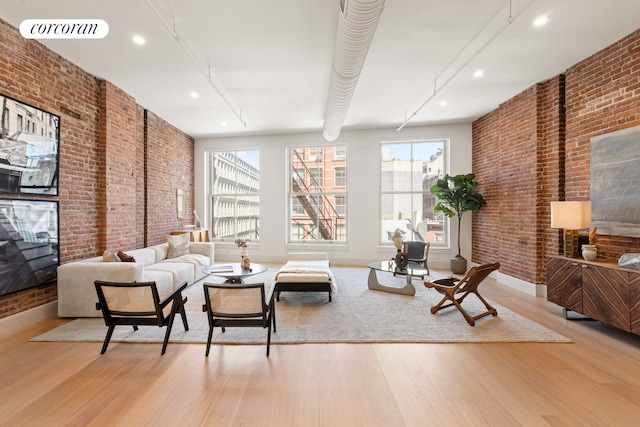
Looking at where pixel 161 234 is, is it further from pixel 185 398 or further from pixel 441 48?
pixel 441 48

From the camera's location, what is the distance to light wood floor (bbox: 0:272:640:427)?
1890mm

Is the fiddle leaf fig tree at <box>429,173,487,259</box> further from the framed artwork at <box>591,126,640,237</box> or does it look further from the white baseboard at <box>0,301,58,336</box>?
the white baseboard at <box>0,301,58,336</box>

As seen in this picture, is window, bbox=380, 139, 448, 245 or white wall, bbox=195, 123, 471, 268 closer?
white wall, bbox=195, 123, 471, 268

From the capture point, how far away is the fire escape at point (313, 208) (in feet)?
24.6

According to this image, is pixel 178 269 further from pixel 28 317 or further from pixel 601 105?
pixel 601 105

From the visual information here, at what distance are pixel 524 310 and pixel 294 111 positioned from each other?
203 inches

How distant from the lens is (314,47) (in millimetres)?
3492

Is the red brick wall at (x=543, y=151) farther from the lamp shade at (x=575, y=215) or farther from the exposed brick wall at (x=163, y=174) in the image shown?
the exposed brick wall at (x=163, y=174)

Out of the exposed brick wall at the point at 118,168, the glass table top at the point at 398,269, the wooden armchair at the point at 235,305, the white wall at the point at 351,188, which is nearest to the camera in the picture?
the wooden armchair at the point at 235,305

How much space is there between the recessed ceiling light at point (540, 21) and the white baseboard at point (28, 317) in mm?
6691

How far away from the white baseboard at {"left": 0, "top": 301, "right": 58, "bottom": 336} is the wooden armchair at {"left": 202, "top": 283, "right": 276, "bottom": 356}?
2.49 meters

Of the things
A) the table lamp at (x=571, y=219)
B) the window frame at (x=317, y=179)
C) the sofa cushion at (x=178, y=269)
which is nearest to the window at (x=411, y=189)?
the window frame at (x=317, y=179)

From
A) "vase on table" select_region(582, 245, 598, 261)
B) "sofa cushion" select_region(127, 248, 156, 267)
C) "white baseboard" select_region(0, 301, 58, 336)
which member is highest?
"vase on table" select_region(582, 245, 598, 261)

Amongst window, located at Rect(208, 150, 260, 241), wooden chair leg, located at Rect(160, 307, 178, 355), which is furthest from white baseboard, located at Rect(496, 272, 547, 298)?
window, located at Rect(208, 150, 260, 241)
